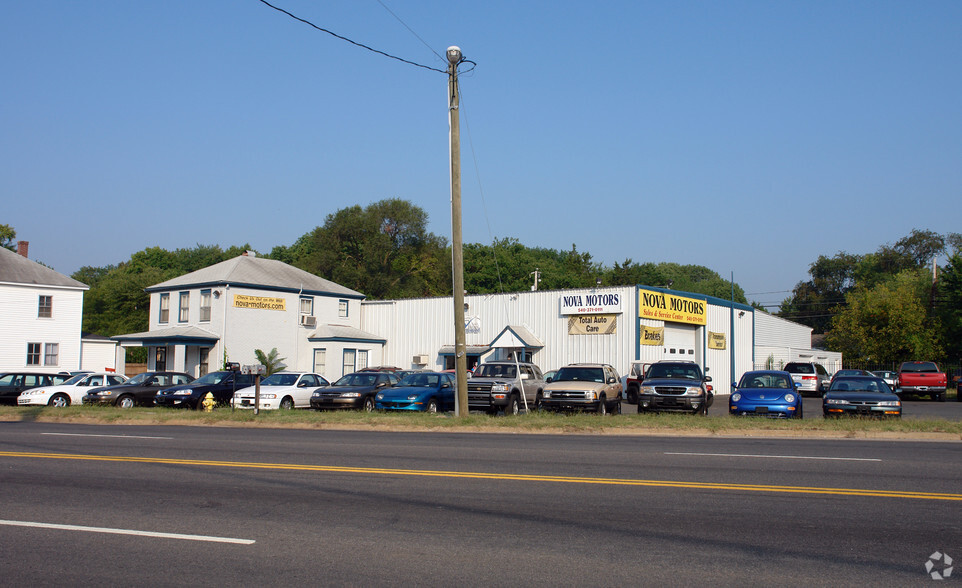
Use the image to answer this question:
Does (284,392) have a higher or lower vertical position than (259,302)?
lower

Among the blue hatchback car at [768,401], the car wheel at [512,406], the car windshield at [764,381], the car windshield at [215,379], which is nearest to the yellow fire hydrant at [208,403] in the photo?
the car windshield at [215,379]

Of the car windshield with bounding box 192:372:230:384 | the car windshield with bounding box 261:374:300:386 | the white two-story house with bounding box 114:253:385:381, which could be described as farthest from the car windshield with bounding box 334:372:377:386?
the white two-story house with bounding box 114:253:385:381

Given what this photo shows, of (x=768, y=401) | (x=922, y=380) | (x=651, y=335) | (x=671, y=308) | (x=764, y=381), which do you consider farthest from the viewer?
(x=671, y=308)

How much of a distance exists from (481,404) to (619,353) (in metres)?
16.0

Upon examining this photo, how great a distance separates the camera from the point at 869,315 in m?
53.6

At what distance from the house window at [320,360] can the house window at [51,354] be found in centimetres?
1531

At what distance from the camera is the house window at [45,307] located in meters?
46.3

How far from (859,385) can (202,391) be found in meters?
20.5

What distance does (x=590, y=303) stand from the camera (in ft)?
131

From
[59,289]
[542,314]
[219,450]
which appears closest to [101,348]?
[59,289]

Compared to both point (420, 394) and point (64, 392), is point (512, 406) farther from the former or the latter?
point (64, 392)

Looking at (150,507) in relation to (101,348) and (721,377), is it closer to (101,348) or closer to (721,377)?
(721,377)

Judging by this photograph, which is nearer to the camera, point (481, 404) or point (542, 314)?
point (481, 404)

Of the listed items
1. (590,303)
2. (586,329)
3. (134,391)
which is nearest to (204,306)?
(134,391)
